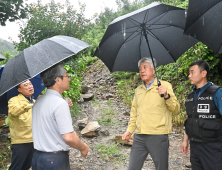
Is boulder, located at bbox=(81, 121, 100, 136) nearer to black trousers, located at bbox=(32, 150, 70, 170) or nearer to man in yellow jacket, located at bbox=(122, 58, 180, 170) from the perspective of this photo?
man in yellow jacket, located at bbox=(122, 58, 180, 170)

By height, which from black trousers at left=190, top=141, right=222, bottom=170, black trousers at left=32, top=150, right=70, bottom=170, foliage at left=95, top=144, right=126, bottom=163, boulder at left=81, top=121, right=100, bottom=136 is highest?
black trousers at left=32, top=150, right=70, bottom=170

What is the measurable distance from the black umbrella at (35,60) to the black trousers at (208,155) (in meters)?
1.87

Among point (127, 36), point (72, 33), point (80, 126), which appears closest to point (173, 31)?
point (127, 36)

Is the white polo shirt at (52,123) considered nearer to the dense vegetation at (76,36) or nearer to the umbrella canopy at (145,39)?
the umbrella canopy at (145,39)

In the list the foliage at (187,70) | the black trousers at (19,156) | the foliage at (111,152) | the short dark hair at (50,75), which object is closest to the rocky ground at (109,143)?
the foliage at (111,152)

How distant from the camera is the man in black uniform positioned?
2154 millimetres

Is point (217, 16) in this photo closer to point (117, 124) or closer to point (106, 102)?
point (117, 124)

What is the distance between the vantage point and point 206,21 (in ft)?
6.82

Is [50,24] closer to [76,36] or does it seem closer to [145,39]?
[76,36]

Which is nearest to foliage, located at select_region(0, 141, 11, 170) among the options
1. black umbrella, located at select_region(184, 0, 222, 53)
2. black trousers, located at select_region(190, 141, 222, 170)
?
black trousers, located at select_region(190, 141, 222, 170)

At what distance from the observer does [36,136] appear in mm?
1751

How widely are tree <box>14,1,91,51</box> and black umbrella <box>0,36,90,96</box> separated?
494 cm

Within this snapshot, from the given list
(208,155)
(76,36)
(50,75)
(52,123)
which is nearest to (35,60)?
(50,75)

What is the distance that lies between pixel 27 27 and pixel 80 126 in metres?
3.82
